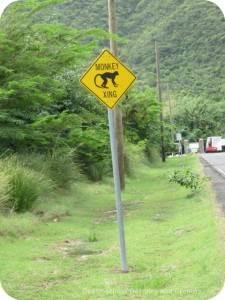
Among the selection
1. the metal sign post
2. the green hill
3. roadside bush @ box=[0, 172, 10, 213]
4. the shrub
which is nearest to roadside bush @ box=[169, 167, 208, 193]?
the shrub

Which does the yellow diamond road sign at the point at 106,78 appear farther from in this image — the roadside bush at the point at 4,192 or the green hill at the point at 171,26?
the green hill at the point at 171,26

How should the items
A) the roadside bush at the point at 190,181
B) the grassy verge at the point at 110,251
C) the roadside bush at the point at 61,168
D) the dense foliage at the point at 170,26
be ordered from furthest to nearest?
1. the dense foliage at the point at 170,26
2. the roadside bush at the point at 190,181
3. the roadside bush at the point at 61,168
4. the grassy verge at the point at 110,251

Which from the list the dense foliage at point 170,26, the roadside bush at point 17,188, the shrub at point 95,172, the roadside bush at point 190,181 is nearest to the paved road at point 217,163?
the dense foliage at point 170,26

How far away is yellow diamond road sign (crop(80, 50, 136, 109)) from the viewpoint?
7.44 meters

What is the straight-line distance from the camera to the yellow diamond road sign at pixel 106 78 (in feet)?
24.4

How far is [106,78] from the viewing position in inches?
295

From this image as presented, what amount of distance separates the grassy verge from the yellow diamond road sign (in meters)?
2.09

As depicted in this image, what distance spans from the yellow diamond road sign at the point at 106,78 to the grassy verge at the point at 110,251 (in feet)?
6.86

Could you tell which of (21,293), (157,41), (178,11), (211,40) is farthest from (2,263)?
(157,41)

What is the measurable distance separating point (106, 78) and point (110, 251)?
2801 millimetres

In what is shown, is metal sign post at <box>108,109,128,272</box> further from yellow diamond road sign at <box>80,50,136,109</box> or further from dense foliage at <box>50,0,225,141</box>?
dense foliage at <box>50,0,225,141</box>

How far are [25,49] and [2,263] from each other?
7080 millimetres

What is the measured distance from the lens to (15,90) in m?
12.9

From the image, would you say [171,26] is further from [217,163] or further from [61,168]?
[61,168]
